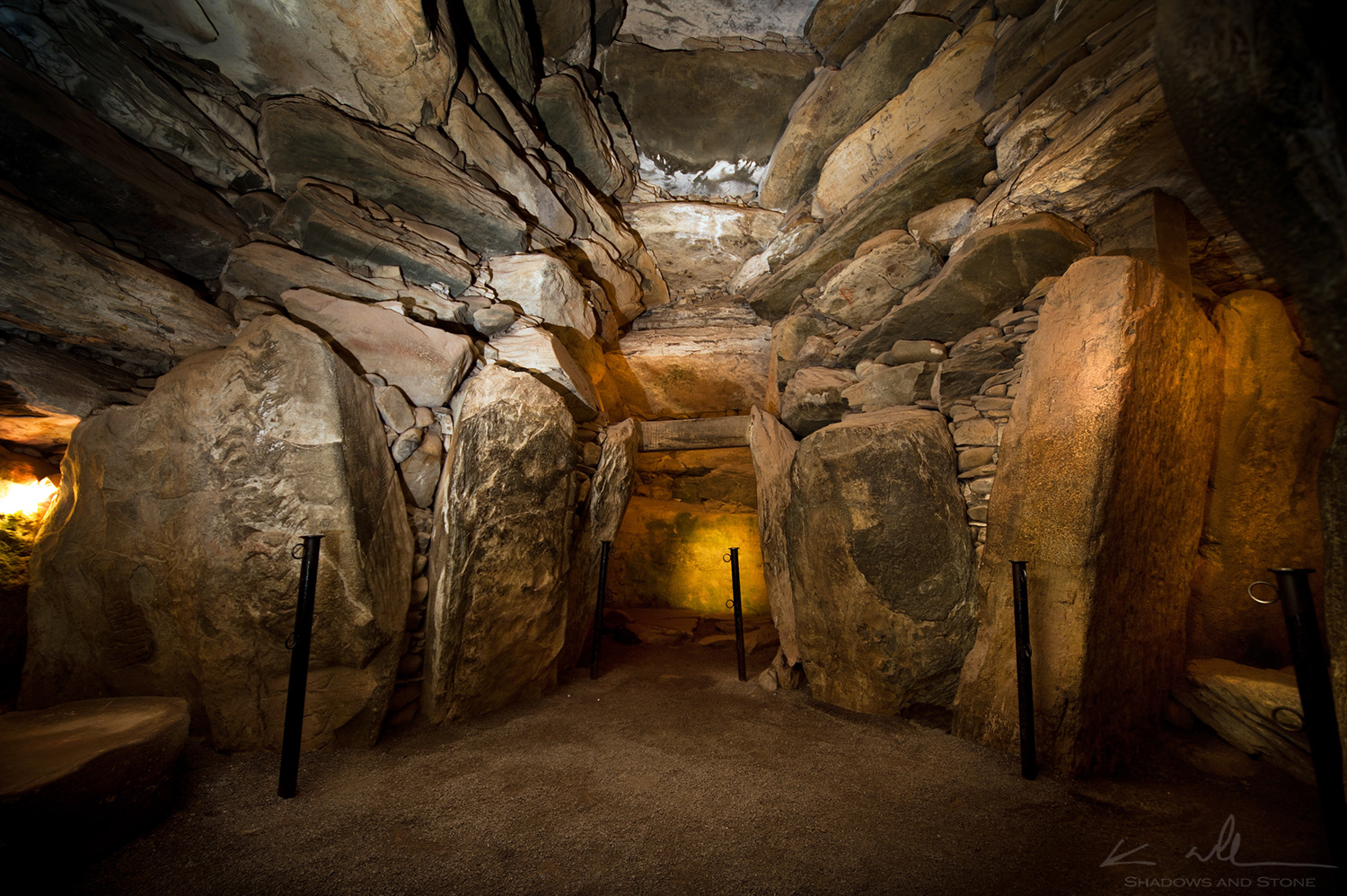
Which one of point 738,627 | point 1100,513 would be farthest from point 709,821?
point 1100,513

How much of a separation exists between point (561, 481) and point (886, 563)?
2725 millimetres

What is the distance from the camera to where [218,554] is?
9.51 feet

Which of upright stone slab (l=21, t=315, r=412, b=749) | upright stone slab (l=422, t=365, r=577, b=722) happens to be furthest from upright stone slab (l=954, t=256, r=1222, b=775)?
upright stone slab (l=21, t=315, r=412, b=749)

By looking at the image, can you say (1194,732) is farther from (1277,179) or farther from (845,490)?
(1277,179)

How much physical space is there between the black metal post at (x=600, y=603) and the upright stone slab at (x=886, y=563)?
6.94ft

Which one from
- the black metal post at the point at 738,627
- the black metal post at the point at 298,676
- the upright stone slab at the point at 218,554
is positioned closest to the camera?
the black metal post at the point at 298,676

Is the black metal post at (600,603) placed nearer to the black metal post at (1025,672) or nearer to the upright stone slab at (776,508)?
the upright stone slab at (776,508)

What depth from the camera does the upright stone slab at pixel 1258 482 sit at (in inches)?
119

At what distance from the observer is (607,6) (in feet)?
14.6

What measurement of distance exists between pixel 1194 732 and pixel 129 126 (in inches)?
319

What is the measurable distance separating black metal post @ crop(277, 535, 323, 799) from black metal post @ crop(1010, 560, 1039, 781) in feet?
13.1

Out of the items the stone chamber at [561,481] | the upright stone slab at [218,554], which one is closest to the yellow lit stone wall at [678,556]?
the stone chamber at [561,481]

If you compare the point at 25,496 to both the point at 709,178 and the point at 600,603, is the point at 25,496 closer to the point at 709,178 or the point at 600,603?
the point at 600,603
